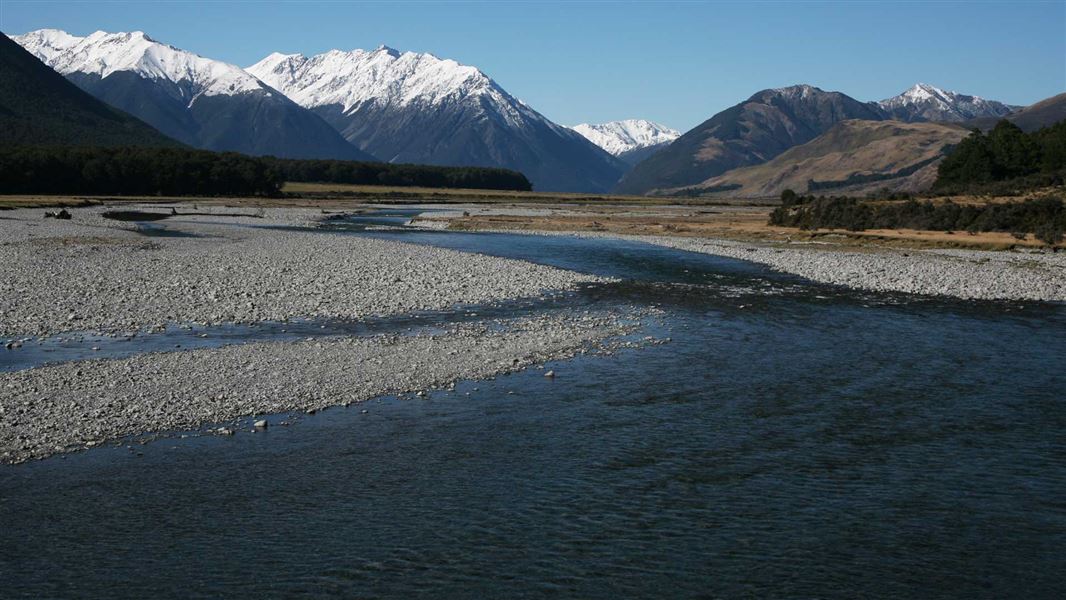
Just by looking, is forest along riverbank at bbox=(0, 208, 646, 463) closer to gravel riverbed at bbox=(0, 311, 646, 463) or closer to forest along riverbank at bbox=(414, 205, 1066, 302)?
gravel riverbed at bbox=(0, 311, 646, 463)

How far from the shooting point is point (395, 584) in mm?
13508

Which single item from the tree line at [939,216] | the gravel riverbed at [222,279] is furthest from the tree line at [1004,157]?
the gravel riverbed at [222,279]

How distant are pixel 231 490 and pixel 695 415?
38.9ft

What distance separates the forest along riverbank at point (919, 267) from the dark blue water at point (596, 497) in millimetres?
22042

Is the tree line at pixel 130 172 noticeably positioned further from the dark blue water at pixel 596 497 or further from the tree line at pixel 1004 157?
the dark blue water at pixel 596 497

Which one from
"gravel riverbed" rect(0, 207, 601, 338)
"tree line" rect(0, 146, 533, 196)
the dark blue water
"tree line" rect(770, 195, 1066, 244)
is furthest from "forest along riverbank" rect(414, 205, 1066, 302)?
"tree line" rect(0, 146, 533, 196)

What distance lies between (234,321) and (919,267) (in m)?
44.8

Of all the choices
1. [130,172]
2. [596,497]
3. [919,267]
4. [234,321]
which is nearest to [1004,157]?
[919,267]

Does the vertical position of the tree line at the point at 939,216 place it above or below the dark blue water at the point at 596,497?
above

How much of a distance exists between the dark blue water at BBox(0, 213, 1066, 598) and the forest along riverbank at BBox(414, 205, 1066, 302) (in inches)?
868

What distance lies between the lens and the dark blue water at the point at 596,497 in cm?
1380

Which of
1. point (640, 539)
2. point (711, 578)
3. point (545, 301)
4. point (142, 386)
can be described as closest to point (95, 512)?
point (142, 386)

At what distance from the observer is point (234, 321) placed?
1337 inches

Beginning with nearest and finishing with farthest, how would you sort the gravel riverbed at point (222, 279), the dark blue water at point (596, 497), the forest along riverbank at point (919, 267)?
the dark blue water at point (596, 497) → the gravel riverbed at point (222, 279) → the forest along riverbank at point (919, 267)
